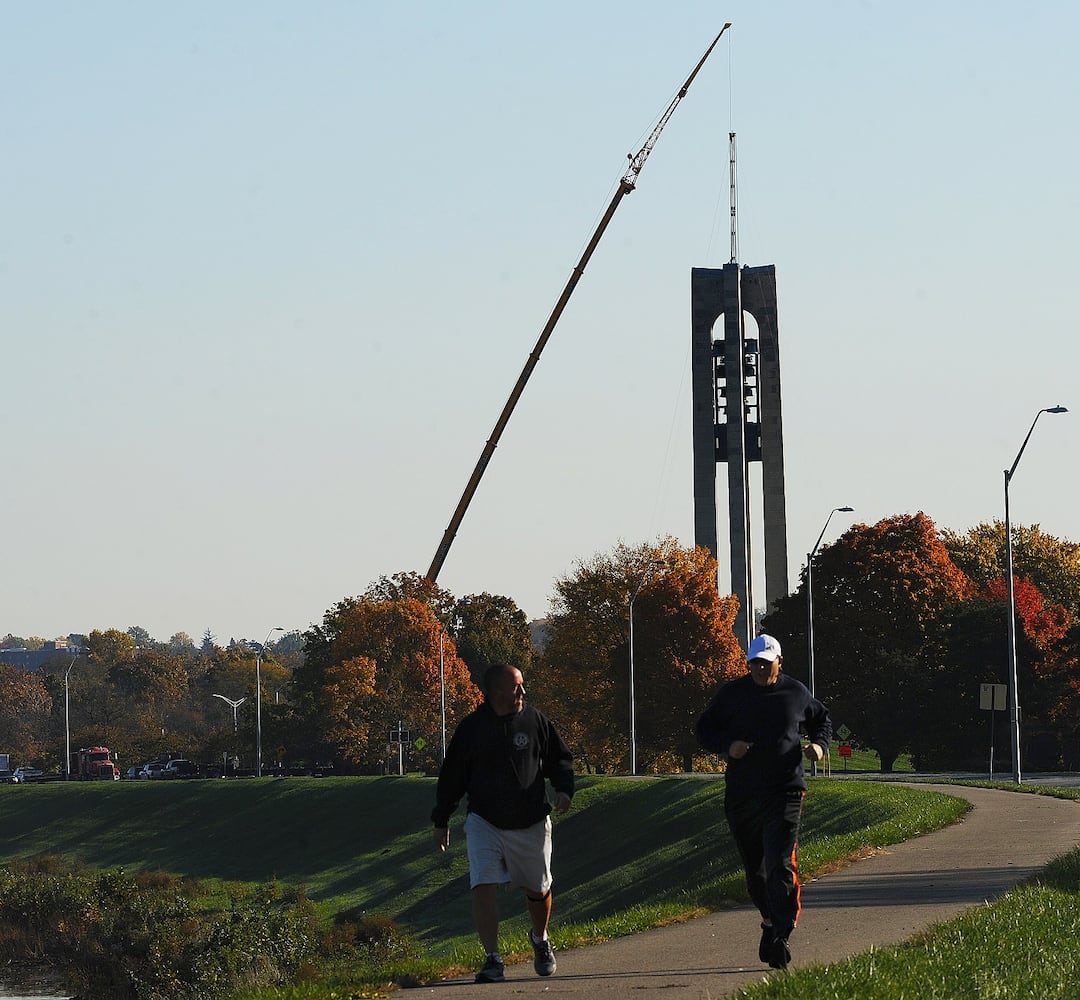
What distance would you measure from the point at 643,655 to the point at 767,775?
225ft

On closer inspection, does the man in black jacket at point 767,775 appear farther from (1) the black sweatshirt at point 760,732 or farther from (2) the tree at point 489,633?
(2) the tree at point 489,633

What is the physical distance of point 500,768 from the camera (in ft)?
37.5

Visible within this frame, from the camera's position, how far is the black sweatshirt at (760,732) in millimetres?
11539

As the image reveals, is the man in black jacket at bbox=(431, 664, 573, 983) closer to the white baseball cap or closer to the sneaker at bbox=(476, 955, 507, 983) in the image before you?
the sneaker at bbox=(476, 955, 507, 983)

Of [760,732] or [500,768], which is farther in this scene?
[760,732]

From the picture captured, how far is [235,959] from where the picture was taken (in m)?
40.2

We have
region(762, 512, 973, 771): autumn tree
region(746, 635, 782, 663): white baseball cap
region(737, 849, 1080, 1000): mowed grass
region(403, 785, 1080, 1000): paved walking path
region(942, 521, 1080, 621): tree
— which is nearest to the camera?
region(737, 849, 1080, 1000): mowed grass

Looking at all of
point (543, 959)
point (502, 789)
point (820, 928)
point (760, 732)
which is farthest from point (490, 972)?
point (820, 928)

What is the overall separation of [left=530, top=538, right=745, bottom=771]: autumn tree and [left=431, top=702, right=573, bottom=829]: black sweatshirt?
65.6 meters

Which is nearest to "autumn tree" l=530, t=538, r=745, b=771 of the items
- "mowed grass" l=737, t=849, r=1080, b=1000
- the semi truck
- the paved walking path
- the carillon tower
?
the carillon tower

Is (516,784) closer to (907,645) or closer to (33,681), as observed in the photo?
(907,645)

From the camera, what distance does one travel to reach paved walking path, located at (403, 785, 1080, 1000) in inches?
449

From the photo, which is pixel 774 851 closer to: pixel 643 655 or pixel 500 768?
pixel 500 768

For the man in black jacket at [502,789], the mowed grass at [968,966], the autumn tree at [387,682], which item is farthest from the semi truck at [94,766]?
the man in black jacket at [502,789]
